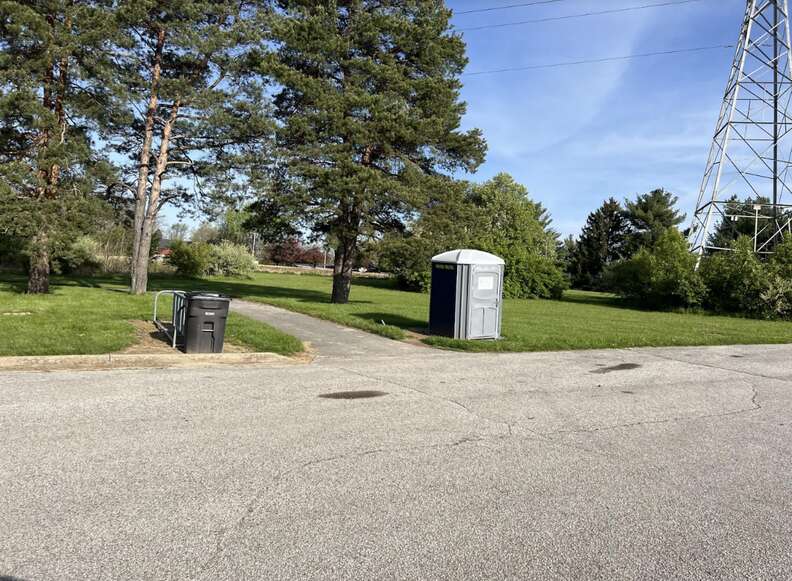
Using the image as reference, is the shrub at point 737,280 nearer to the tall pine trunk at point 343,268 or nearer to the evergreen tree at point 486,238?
the evergreen tree at point 486,238

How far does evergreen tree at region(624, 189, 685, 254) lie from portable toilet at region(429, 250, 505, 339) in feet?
190

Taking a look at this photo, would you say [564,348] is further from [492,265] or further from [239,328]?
[239,328]

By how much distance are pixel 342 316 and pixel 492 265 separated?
497 centimetres

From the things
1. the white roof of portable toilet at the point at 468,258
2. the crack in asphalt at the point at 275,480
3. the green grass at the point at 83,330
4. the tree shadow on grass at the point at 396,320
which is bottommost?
the crack in asphalt at the point at 275,480

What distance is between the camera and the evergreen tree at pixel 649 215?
67938 mm

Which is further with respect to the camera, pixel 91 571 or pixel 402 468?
pixel 402 468

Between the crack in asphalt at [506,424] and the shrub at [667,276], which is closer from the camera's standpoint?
the crack in asphalt at [506,424]

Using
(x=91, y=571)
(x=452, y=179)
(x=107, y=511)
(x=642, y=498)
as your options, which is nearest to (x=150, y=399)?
(x=107, y=511)

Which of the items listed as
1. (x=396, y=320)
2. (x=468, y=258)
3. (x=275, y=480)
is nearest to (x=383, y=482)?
(x=275, y=480)

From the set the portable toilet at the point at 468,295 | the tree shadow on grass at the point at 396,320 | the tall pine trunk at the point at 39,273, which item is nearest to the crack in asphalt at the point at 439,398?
the portable toilet at the point at 468,295

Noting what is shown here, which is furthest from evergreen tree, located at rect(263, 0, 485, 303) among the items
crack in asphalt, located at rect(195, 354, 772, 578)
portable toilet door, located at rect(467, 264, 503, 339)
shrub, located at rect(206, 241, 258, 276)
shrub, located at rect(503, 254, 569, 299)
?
shrub, located at rect(206, 241, 258, 276)

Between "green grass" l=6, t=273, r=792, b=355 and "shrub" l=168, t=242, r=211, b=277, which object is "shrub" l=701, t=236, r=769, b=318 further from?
"shrub" l=168, t=242, r=211, b=277

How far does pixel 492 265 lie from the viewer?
45.6ft

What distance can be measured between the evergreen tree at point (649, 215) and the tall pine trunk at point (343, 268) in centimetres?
5117
